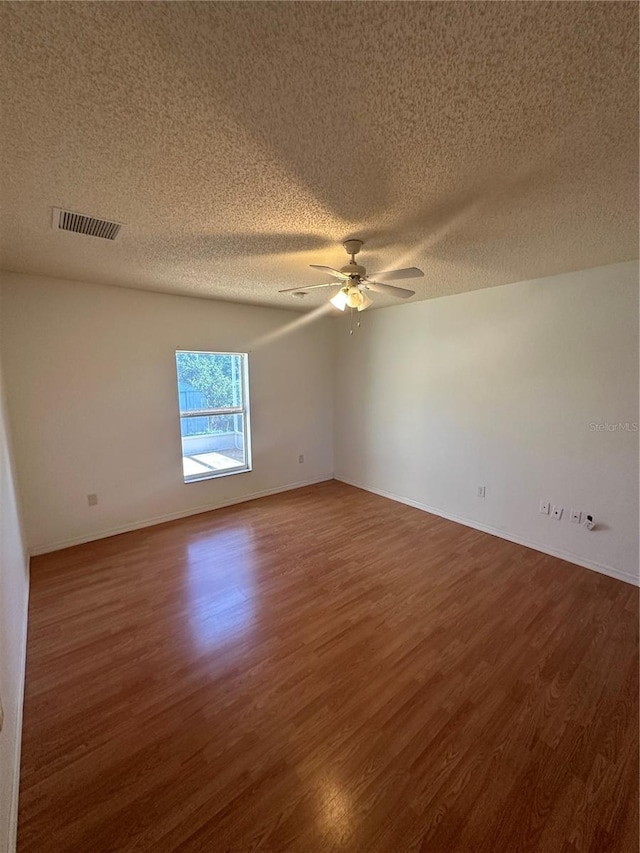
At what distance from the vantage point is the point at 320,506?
13.6 feet

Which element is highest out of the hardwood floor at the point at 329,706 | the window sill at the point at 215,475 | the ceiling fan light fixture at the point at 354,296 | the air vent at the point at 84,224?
the air vent at the point at 84,224

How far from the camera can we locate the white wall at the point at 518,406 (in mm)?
2607

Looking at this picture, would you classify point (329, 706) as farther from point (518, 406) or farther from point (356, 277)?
point (518, 406)

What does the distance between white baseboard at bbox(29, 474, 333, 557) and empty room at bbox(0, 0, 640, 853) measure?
0.04 meters

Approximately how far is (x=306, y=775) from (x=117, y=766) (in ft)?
2.59

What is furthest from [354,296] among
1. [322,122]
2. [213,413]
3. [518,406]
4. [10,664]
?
[10,664]

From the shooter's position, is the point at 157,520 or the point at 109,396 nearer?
the point at 109,396

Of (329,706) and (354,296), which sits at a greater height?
(354,296)

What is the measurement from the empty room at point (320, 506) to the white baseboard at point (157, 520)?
0.04 metres

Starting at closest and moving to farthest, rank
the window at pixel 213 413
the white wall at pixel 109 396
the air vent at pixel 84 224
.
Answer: the air vent at pixel 84 224 → the white wall at pixel 109 396 → the window at pixel 213 413

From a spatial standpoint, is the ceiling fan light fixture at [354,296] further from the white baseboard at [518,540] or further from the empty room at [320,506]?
the white baseboard at [518,540]

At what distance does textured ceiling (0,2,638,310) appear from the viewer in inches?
32.6

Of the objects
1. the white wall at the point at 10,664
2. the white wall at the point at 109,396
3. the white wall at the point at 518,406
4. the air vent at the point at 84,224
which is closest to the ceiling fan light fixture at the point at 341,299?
the air vent at the point at 84,224

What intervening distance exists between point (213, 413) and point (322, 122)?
331cm
